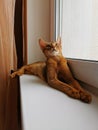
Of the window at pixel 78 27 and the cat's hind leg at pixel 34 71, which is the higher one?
the window at pixel 78 27

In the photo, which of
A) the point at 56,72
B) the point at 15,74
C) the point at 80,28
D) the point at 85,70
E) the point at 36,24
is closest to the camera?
the point at 85,70

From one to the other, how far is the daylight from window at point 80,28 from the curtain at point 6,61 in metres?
0.40

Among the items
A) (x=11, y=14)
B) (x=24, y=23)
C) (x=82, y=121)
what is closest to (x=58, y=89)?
(x=82, y=121)

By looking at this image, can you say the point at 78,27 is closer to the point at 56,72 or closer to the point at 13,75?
the point at 56,72

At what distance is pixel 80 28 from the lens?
45.5 inches

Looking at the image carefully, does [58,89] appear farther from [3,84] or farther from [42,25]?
[42,25]

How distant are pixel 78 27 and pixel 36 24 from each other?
352mm

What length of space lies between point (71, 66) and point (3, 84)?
0.41 m

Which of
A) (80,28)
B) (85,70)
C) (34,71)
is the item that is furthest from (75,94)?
(80,28)

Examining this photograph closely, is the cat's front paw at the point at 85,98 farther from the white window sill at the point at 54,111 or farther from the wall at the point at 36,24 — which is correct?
the wall at the point at 36,24

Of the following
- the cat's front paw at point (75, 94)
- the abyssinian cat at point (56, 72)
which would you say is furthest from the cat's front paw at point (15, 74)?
the cat's front paw at point (75, 94)

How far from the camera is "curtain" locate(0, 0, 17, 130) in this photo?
101 cm

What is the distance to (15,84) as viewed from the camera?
1.08 metres

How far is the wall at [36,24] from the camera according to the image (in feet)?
4.45
